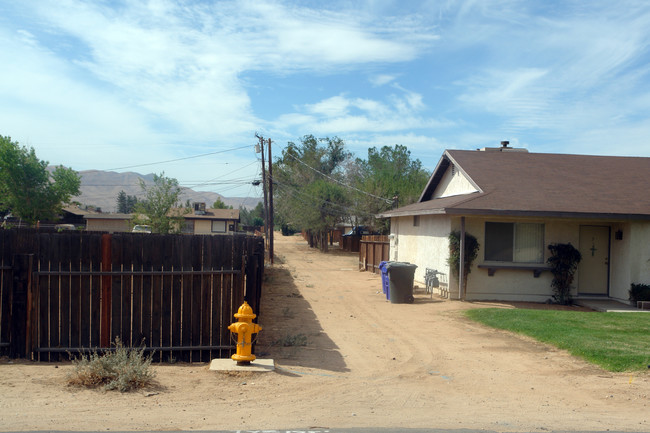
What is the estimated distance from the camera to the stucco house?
1577 centimetres

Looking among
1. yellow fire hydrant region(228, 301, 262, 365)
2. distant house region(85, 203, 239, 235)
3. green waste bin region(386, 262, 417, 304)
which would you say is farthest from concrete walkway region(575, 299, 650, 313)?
distant house region(85, 203, 239, 235)

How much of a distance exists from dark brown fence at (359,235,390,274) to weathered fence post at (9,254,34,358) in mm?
19030

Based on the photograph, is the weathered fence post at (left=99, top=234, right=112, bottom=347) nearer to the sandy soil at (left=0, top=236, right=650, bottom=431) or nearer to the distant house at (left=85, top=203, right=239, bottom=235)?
the sandy soil at (left=0, top=236, right=650, bottom=431)

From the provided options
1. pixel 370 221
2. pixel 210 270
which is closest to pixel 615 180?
pixel 210 270

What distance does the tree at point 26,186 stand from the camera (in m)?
41.1

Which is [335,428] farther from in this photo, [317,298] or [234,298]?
[317,298]

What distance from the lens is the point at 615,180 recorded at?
18.8 metres

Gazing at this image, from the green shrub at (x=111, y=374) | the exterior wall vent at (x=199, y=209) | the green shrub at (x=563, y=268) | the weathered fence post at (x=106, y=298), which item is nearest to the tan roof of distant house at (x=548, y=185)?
the green shrub at (x=563, y=268)

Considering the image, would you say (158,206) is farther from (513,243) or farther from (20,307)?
(20,307)

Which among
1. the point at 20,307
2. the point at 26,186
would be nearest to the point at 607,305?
the point at 20,307

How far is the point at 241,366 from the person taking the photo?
7.66 metres

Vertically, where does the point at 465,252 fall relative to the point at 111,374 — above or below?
above

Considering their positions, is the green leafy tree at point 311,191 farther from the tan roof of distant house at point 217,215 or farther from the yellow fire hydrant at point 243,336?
the yellow fire hydrant at point 243,336

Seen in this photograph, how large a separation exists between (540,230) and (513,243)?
0.92m
